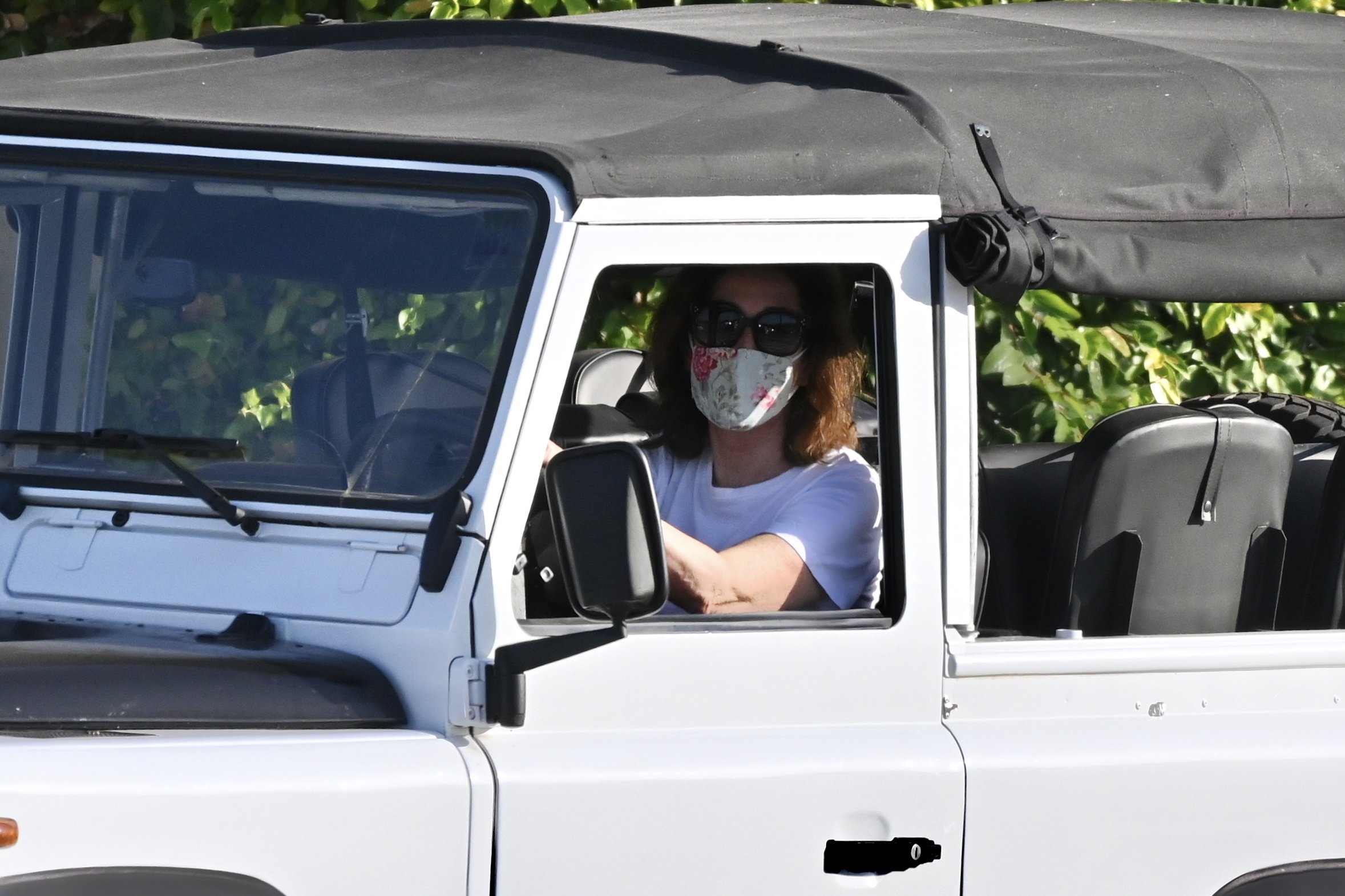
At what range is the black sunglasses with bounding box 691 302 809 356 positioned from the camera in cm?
276

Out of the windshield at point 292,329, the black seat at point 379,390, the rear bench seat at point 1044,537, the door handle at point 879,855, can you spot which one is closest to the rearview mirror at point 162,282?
the windshield at point 292,329

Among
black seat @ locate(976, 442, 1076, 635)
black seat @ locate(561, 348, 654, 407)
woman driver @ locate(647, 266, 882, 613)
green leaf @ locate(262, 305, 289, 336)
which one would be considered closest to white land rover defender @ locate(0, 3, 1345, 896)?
green leaf @ locate(262, 305, 289, 336)

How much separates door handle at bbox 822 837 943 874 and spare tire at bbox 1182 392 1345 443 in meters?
1.84

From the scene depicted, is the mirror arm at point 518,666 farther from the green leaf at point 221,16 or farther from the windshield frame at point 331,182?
the green leaf at point 221,16

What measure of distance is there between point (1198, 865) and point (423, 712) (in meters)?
1.16

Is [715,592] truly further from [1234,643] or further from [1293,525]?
[1293,525]

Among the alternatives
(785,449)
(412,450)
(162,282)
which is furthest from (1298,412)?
(162,282)

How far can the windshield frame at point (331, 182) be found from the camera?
2426mm

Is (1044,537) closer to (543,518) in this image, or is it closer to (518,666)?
(543,518)

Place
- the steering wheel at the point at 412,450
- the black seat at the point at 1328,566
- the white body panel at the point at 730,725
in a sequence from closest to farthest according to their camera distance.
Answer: the white body panel at the point at 730,725
the steering wheel at the point at 412,450
the black seat at the point at 1328,566

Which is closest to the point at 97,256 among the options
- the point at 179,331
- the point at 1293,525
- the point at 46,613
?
the point at 179,331

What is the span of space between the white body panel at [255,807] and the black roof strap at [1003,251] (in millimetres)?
995

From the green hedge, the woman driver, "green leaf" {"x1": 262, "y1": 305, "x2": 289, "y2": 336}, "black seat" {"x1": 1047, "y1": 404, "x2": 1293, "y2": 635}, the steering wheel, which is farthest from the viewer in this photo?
the green hedge

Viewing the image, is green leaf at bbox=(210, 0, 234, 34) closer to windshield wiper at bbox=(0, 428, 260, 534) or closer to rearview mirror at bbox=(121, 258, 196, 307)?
A: rearview mirror at bbox=(121, 258, 196, 307)
